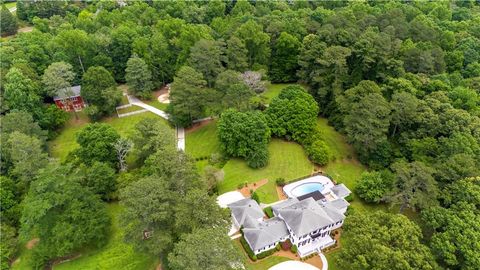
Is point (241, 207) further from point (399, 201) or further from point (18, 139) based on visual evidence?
point (18, 139)

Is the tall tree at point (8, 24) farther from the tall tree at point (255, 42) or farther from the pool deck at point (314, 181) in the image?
the pool deck at point (314, 181)

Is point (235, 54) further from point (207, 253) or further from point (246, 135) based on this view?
point (207, 253)

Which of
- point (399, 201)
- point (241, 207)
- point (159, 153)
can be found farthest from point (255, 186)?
point (399, 201)

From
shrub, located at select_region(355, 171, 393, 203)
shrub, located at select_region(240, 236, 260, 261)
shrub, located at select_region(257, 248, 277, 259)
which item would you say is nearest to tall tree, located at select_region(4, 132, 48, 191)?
shrub, located at select_region(240, 236, 260, 261)

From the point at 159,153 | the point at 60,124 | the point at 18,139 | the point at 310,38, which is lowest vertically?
the point at 60,124

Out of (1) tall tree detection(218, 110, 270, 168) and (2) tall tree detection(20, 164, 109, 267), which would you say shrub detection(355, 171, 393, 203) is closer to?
(1) tall tree detection(218, 110, 270, 168)

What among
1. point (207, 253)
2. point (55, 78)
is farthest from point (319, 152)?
point (55, 78)
